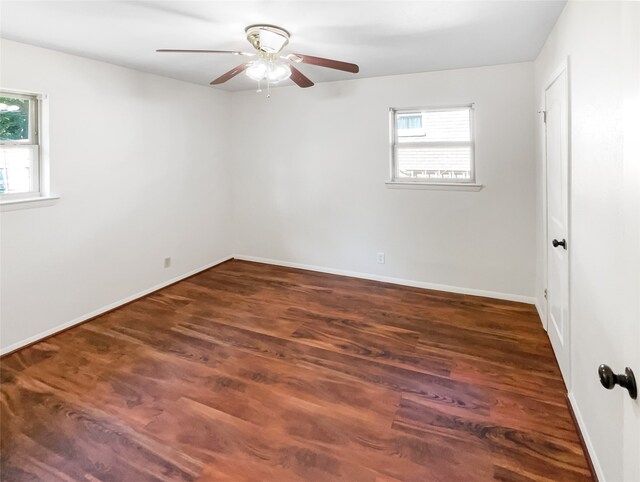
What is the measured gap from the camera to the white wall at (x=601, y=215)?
98 centimetres

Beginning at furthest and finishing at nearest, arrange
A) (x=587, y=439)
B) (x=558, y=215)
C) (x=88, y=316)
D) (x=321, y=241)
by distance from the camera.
A: (x=321, y=241), (x=88, y=316), (x=558, y=215), (x=587, y=439)

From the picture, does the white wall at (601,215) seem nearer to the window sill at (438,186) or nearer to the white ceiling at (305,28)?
the white ceiling at (305,28)

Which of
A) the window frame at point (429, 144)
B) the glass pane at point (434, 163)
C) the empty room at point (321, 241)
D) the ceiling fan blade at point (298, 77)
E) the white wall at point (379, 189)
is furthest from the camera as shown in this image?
the glass pane at point (434, 163)

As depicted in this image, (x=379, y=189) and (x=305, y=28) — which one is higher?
(x=305, y=28)

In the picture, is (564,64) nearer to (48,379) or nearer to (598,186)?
(598,186)

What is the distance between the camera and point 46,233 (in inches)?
120

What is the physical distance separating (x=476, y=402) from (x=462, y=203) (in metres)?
2.25

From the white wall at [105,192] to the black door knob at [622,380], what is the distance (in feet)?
12.0

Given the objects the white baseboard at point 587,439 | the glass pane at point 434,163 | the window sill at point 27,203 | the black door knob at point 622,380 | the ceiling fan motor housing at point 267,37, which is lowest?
the white baseboard at point 587,439

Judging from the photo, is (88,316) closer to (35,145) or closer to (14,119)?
(35,145)

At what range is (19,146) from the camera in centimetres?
289

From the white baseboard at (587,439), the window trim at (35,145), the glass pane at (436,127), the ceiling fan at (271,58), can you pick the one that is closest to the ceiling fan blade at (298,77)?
the ceiling fan at (271,58)

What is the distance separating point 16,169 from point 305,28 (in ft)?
8.35

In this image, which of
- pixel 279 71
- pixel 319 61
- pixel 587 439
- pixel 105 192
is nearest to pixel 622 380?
pixel 587 439
